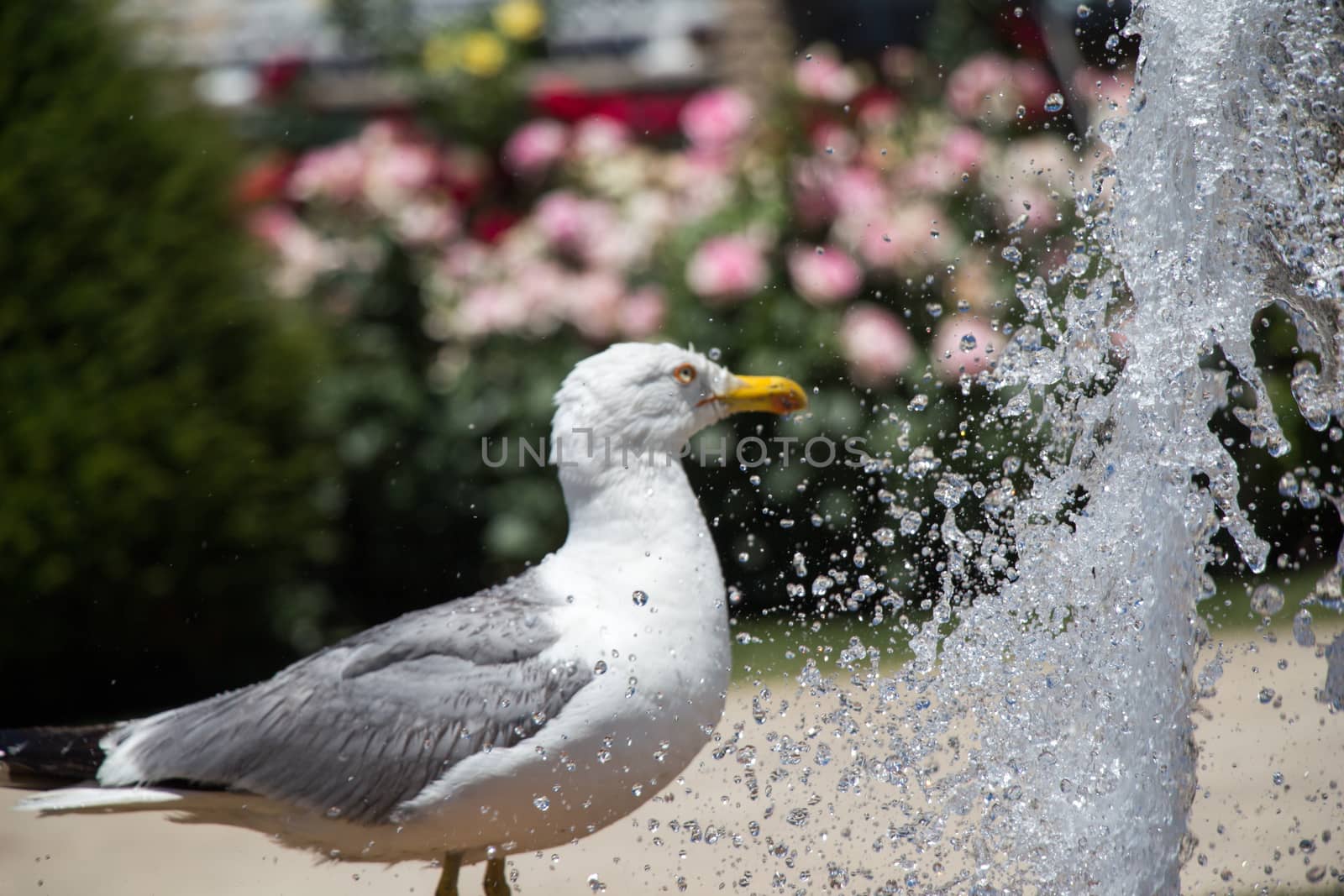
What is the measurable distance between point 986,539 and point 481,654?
2.12 meters

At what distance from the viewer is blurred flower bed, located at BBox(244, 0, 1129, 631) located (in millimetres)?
5391

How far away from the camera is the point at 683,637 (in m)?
2.62

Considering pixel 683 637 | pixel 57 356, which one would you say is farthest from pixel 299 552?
pixel 683 637

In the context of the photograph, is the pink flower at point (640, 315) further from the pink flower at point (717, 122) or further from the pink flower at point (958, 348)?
the pink flower at point (958, 348)

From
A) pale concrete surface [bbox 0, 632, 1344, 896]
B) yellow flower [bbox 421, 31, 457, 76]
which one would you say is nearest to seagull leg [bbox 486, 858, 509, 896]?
pale concrete surface [bbox 0, 632, 1344, 896]

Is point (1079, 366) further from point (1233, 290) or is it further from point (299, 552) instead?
point (299, 552)

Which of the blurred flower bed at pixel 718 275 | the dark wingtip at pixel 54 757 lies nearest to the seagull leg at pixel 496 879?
the dark wingtip at pixel 54 757

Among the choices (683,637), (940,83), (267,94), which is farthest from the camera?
(267,94)

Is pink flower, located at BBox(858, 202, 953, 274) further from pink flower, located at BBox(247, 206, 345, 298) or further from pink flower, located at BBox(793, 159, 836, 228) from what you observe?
pink flower, located at BBox(247, 206, 345, 298)

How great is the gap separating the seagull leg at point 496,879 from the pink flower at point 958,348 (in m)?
2.60

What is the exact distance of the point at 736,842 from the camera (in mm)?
3551

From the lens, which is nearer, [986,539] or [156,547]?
[986,539]

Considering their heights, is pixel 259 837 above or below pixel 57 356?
below

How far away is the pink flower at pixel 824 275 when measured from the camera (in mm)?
5363
